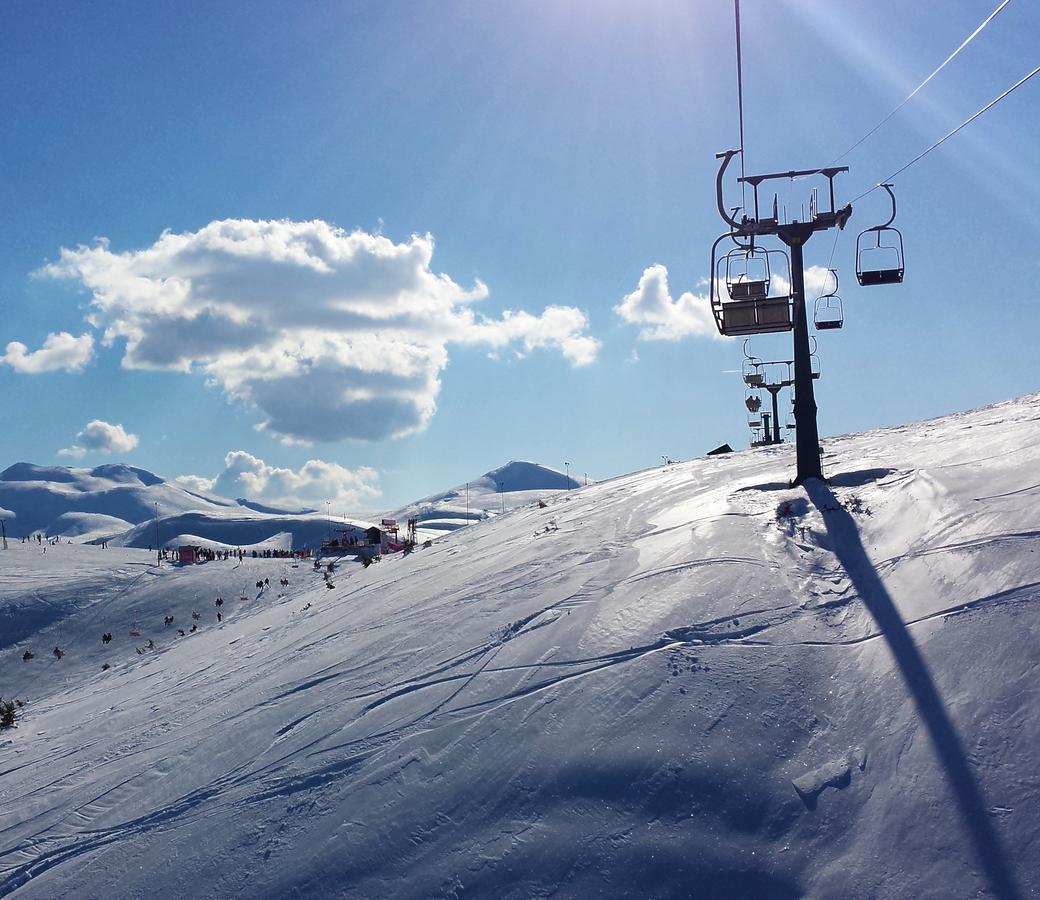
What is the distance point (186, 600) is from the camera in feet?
79.2

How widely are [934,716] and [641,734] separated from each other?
1655 mm

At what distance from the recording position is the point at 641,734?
16.6ft

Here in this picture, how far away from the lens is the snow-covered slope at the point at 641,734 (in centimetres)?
411

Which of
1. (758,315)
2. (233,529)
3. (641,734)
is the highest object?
(233,529)

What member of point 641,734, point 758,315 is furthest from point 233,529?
point 641,734

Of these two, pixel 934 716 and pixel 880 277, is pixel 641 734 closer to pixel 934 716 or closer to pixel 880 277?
pixel 934 716

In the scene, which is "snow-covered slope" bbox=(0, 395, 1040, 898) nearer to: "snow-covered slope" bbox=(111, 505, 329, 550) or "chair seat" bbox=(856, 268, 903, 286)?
"chair seat" bbox=(856, 268, 903, 286)

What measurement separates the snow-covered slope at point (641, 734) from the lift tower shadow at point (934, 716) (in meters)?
0.02

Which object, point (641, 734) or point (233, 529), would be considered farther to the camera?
point (233, 529)

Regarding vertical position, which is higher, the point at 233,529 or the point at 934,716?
the point at 233,529

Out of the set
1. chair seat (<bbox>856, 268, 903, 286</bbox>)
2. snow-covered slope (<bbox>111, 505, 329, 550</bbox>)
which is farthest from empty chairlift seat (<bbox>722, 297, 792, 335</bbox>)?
snow-covered slope (<bbox>111, 505, 329, 550</bbox>)

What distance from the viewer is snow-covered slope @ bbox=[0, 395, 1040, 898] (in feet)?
13.5

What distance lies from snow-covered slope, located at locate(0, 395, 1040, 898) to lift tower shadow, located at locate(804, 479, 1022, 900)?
15 mm

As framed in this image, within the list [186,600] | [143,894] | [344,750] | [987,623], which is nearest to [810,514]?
[987,623]
